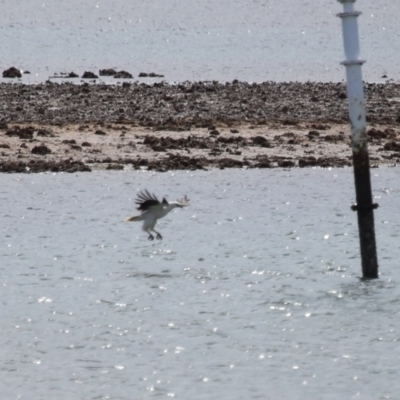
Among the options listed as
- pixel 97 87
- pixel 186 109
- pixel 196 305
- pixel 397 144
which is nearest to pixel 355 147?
pixel 196 305

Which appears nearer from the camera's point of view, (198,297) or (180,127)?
(198,297)

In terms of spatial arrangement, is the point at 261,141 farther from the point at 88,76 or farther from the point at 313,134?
Answer: the point at 88,76

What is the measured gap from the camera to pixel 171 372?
12109mm

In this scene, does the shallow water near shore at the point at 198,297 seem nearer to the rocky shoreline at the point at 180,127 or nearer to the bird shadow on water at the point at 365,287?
the bird shadow on water at the point at 365,287

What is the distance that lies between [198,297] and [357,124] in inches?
119

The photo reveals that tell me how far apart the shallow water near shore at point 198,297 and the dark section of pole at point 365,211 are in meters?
0.28

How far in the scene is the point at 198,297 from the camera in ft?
50.4

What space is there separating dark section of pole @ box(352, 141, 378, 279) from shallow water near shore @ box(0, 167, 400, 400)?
0.92 ft

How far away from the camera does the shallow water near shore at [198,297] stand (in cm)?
1196

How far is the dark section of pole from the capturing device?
15.7 m

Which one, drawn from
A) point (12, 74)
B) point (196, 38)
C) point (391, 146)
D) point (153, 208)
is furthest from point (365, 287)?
point (196, 38)

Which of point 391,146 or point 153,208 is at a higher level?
point 391,146

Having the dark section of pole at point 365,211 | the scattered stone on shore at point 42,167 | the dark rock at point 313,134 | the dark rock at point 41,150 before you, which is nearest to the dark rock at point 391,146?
the dark rock at point 313,134

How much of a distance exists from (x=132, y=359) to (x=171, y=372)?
0.60 meters
